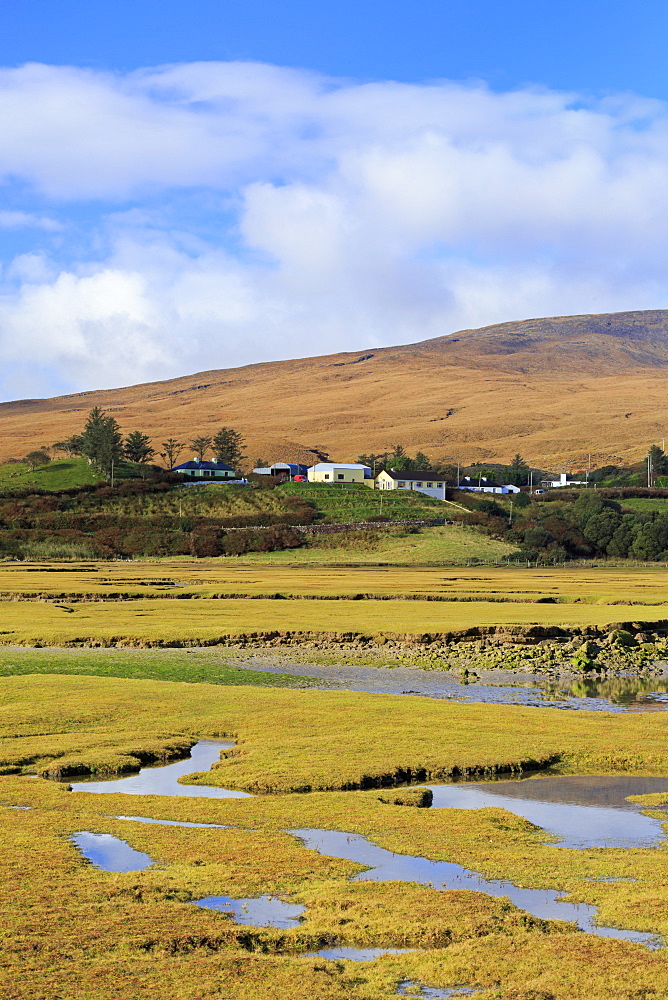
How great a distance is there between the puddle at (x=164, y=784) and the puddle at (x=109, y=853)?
3259mm

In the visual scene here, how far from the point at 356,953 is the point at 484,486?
174274 mm

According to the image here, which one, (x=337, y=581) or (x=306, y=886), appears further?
(x=337, y=581)

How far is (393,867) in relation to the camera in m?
16.6

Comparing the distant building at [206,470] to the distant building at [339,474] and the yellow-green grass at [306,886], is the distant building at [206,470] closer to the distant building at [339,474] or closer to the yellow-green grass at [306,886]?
the distant building at [339,474]

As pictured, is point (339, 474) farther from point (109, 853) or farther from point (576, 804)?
point (109, 853)

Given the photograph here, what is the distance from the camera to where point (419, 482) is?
160m

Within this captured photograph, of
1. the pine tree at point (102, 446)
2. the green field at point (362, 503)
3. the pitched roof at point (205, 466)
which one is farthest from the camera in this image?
the pitched roof at point (205, 466)

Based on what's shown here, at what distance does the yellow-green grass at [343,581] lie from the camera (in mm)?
71562

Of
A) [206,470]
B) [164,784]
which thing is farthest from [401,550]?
[164,784]

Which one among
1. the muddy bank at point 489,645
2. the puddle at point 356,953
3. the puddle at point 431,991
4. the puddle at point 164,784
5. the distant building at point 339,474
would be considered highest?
the distant building at point 339,474

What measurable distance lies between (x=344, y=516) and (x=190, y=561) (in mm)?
28293

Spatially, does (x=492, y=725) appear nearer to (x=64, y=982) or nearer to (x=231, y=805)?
(x=231, y=805)

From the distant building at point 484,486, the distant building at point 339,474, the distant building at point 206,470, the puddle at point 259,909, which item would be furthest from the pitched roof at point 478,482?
the puddle at point 259,909

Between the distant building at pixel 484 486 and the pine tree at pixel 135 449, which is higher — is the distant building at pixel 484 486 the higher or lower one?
the lower one
